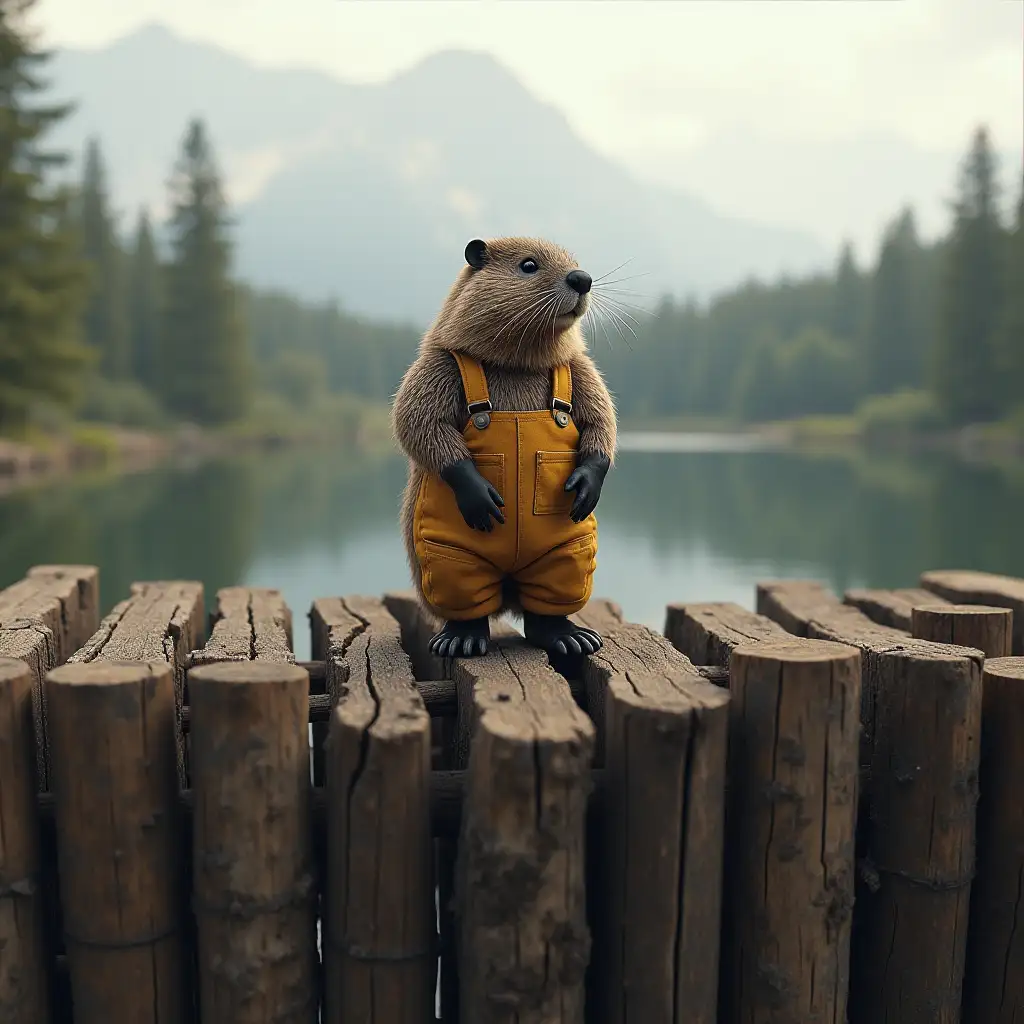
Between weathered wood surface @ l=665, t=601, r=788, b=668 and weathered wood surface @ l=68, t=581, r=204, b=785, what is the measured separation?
1527 millimetres

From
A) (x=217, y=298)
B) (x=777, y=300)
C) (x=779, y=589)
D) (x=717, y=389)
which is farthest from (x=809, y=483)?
(x=777, y=300)

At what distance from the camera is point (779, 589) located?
13.0 ft

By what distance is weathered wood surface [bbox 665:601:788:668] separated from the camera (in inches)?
118

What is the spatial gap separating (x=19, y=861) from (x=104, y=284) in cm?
3480

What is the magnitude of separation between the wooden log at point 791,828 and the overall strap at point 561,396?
0.85 m

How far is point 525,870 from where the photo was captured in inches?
79.9

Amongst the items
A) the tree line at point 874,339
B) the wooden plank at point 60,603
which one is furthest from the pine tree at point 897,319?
the wooden plank at point 60,603

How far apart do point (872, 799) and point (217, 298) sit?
104 feet

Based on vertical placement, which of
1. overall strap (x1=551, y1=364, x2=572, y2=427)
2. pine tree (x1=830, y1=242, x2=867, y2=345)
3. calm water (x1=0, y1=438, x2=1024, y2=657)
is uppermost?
pine tree (x1=830, y1=242, x2=867, y2=345)

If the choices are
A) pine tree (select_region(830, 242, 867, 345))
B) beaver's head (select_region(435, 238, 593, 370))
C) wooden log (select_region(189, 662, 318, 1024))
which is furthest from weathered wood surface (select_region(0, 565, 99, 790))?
pine tree (select_region(830, 242, 867, 345))

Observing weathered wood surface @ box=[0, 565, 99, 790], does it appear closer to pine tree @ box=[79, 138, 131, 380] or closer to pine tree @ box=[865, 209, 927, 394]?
pine tree @ box=[79, 138, 131, 380]

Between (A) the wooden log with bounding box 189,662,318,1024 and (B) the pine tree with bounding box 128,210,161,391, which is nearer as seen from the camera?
(A) the wooden log with bounding box 189,662,318,1024

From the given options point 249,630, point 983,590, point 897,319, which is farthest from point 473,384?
point 897,319

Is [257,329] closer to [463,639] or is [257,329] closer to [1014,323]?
[1014,323]
